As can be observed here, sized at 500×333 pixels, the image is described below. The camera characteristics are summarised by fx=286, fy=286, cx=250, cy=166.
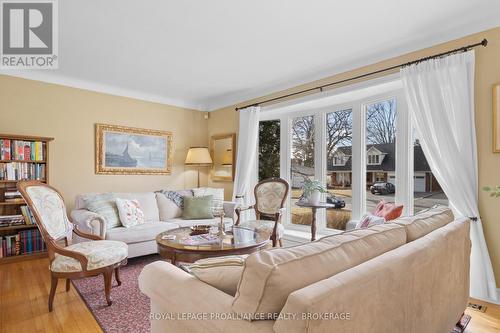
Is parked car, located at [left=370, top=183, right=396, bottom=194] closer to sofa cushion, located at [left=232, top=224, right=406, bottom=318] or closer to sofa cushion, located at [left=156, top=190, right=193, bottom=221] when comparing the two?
sofa cushion, located at [left=232, top=224, right=406, bottom=318]

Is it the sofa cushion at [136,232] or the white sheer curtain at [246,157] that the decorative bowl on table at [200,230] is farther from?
the white sheer curtain at [246,157]

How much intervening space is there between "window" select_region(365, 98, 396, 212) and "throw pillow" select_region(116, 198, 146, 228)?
290cm

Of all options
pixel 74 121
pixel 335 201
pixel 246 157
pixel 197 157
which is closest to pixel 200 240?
pixel 335 201

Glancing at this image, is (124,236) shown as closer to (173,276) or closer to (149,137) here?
(149,137)

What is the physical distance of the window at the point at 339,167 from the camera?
3773mm

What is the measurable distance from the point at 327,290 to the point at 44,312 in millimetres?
2491

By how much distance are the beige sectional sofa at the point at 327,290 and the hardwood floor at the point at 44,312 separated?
3.27 feet

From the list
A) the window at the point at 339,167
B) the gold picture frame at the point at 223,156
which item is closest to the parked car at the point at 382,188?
the window at the point at 339,167

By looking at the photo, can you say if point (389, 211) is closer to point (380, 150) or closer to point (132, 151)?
point (380, 150)

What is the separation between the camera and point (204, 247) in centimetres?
222

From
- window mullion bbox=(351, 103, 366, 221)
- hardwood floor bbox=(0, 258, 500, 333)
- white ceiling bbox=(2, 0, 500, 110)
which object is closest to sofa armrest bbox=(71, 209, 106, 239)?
hardwood floor bbox=(0, 258, 500, 333)

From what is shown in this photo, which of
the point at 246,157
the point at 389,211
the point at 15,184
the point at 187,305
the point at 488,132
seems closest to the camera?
the point at 187,305

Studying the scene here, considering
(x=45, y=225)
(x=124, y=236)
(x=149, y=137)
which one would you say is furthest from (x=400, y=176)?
(x=149, y=137)

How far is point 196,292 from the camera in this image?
1105 mm
